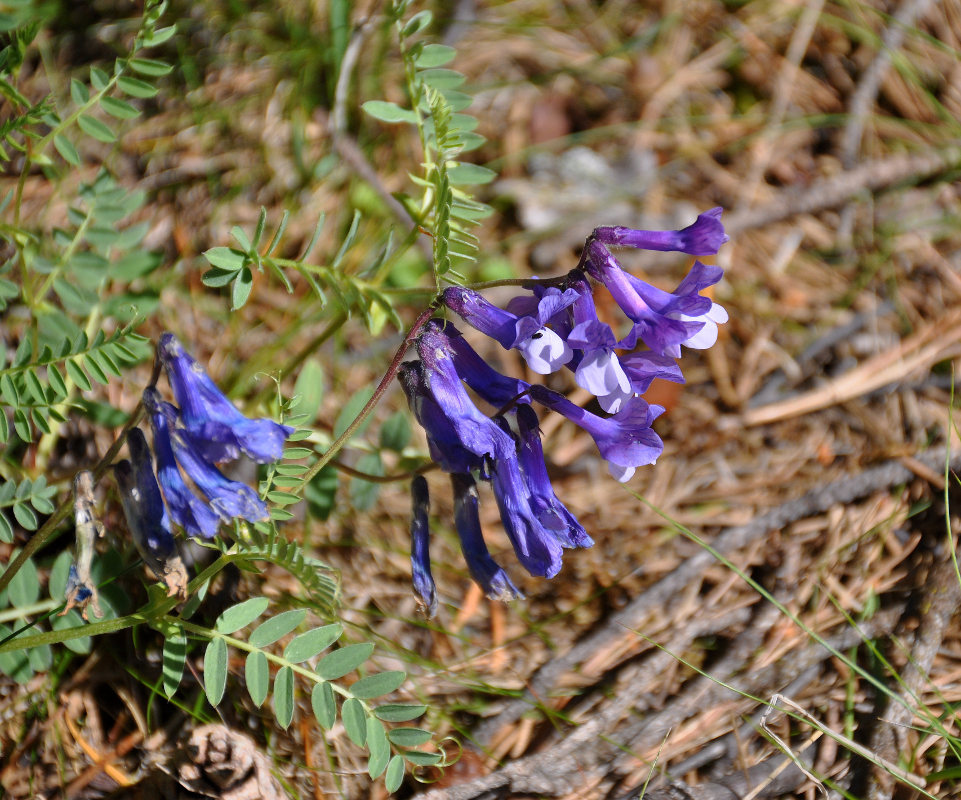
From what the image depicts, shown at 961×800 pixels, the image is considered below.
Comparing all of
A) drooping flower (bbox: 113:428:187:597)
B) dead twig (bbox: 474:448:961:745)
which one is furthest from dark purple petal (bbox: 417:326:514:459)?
dead twig (bbox: 474:448:961:745)

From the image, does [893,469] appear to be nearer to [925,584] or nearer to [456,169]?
[925,584]

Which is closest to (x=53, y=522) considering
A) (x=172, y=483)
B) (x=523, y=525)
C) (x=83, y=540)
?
(x=83, y=540)

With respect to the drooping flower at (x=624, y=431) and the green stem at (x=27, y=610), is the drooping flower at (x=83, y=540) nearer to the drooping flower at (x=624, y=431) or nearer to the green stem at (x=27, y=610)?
the green stem at (x=27, y=610)

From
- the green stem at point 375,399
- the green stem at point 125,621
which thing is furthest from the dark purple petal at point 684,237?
the green stem at point 125,621

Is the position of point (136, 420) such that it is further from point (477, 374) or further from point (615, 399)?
point (615, 399)

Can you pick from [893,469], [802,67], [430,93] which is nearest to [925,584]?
[893,469]

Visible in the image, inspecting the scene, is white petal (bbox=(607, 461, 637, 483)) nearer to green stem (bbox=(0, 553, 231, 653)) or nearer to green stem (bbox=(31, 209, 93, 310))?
green stem (bbox=(0, 553, 231, 653))
